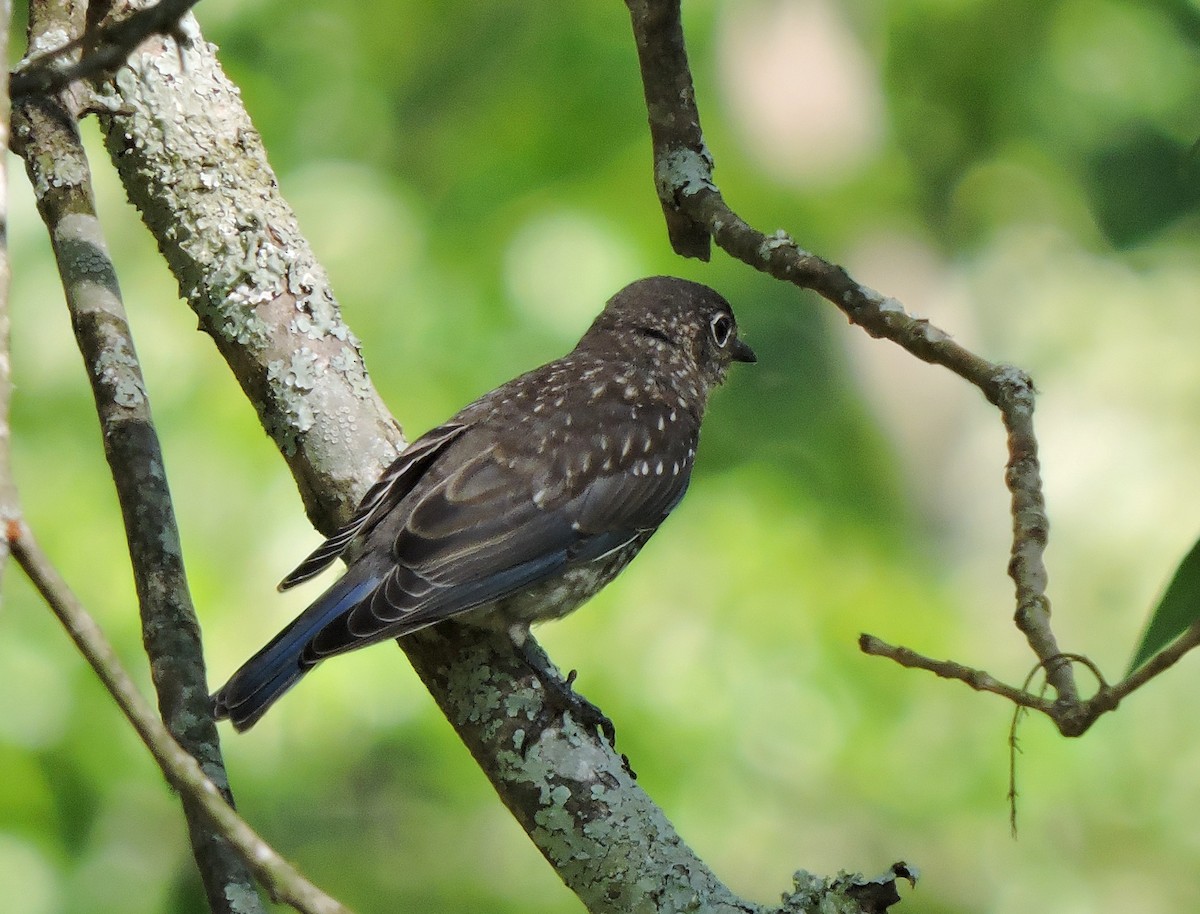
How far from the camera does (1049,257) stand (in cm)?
818

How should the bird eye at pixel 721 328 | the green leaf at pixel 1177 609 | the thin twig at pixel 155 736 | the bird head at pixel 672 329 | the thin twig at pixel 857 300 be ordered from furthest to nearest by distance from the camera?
the bird eye at pixel 721 328 → the bird head at pixel 672 329 → the thin twig at pixel 857 300 → the thin twig at pixel 155 736 → the green leaf at pixel 1177 609

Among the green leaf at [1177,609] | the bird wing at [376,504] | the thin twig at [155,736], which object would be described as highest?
the bird wing at [376,504]

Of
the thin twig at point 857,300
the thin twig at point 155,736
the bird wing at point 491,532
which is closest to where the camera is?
the thin twig at point 155,736

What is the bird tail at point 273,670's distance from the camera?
296 cm

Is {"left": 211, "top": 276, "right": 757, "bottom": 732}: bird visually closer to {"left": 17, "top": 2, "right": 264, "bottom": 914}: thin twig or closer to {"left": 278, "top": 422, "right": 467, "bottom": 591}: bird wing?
{"left": 278, "top": 422, "right": 467, "bottom": 591}: bird wing

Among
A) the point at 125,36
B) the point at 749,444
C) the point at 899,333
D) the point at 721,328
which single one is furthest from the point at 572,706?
the point at 749,444

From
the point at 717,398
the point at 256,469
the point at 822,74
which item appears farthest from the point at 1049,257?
the point at 256,469

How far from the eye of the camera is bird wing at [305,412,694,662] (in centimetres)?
307

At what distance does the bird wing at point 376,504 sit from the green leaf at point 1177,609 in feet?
6.61

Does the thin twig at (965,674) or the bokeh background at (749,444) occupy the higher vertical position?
the bokeh background at (749,444)

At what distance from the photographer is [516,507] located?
354cm

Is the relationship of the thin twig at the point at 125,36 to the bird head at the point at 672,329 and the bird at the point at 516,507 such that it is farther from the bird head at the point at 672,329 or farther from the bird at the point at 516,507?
the bird head at the point at 672,329

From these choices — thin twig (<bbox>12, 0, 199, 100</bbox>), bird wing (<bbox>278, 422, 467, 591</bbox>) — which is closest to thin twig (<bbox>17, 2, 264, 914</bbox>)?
bird wing (<bbox>278, 422, 467, 591</bbox>)

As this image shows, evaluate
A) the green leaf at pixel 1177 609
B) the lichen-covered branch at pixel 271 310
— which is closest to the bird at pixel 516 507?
the lichen-covered branch at pixel 271 310
